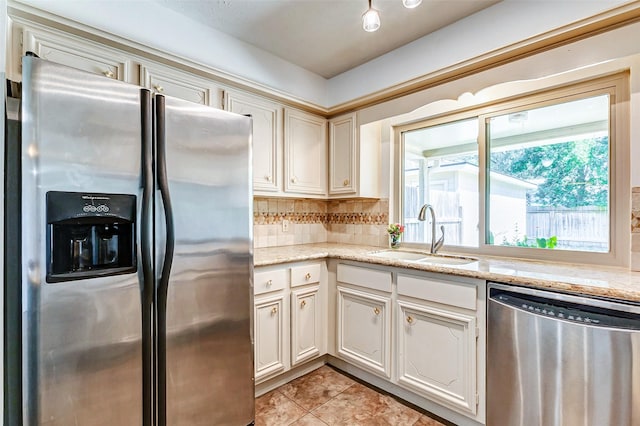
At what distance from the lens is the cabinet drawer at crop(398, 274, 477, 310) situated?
5.37 feet

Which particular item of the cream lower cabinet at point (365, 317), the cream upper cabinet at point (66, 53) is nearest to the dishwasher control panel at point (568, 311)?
the cream lower cabinet at point (365, 317)

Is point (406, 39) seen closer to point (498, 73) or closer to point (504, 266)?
point (498, 73)

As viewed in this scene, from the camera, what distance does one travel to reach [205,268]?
146 cm

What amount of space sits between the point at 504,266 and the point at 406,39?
1601 millimetres

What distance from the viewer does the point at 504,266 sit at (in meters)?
1.77

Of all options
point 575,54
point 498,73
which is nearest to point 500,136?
point 498,73

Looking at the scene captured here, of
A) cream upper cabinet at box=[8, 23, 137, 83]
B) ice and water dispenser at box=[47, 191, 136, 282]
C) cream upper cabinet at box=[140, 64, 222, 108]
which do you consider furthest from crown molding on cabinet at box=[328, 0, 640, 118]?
ice and water dispenser at box=[47, 191, 136, 282]

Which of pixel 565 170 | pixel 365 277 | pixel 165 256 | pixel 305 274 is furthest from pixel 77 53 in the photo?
pixel 565 170

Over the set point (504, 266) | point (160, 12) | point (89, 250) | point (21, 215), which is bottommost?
point (504, 266)

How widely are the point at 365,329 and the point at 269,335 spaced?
0.65m

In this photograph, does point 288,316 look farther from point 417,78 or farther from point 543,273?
point 417,78

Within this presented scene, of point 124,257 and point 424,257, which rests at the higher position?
point 124,257

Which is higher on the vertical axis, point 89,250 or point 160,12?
point 160,12

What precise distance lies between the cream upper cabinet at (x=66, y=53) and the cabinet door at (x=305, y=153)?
45.6 inches
